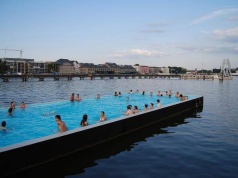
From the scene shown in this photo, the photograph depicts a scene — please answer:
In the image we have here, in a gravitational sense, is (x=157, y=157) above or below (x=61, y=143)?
below

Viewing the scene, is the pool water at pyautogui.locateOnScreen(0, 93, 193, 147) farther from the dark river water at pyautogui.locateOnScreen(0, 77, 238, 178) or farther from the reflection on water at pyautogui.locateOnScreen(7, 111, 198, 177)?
the dark river water at pyautogui.locateOnScreen(0, 77, 238, 178)

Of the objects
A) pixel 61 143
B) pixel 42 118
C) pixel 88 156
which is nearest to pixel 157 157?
pixel 88 156

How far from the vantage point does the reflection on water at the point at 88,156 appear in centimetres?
1080

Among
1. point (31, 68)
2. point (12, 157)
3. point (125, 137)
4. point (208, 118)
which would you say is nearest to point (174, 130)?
point (125, 137)

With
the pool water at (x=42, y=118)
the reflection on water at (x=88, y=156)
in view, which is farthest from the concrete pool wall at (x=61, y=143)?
the pool water at (x=42, y=118)

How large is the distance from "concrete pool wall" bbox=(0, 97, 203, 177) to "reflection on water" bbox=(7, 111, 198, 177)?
0.84 feet

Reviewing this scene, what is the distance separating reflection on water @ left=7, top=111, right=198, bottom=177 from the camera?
425 inches

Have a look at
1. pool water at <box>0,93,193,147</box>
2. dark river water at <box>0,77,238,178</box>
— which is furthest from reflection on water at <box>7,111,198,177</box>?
→ pool water at <box>0,93,193,147</box>

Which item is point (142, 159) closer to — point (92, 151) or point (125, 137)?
point (92, 151)

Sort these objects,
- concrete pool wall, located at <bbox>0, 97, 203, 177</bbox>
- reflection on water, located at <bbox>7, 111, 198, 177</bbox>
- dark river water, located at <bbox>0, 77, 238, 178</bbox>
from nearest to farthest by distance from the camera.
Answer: concrete pool wall, located at <bbox>0, 97, 203, 177</bbox>, reflection on water, located at <bbox>7, 111, 198, 177</bbox>, dark river water, located at <bbox>0, 77, 238, 178</bbox>

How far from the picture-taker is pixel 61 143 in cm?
1213

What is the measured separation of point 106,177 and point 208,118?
18.3 m

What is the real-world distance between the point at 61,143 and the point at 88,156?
176cm

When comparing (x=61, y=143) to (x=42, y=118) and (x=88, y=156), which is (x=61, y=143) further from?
(x=42, y=118)
